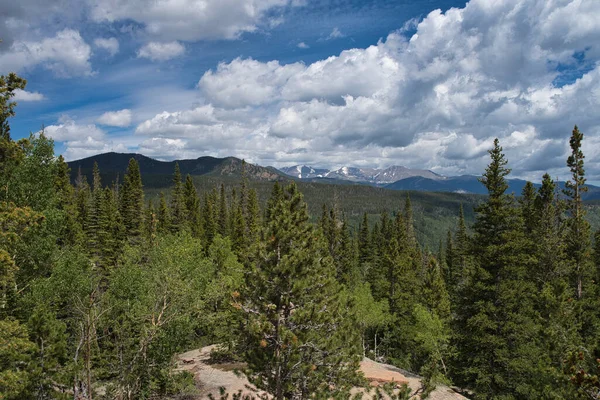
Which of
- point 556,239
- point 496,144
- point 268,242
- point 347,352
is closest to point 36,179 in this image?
point 268,242

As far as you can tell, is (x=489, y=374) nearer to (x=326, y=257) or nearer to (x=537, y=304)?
(x=537, y=304)

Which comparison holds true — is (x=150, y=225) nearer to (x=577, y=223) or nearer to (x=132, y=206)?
(x=132, y=206)

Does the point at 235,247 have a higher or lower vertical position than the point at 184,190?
lower

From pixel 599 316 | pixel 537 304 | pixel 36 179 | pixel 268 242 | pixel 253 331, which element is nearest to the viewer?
pixel 253 331

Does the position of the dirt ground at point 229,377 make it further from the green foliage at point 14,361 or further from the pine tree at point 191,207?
the pine tree at point 191,207

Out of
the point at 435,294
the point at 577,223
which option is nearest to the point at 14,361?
the point at 577,223

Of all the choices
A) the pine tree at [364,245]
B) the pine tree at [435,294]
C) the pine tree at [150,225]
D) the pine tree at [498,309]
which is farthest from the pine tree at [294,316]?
the pine tree at [364,245]

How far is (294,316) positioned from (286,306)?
29.3 inches

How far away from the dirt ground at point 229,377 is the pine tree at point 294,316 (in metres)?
6.19

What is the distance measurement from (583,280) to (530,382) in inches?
459

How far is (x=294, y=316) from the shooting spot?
11453 mm

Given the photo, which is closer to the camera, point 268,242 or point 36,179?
point 268,242

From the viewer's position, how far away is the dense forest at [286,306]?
11648 mm

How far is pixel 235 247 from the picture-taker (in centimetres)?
4934
